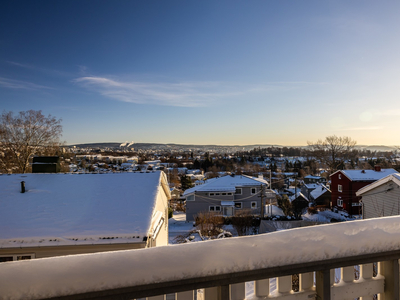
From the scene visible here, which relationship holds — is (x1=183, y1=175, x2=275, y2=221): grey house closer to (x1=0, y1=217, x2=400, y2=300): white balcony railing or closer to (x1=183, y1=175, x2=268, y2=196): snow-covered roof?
(x1=183, y1=175, x2=268, y2=196): snow-covered roof

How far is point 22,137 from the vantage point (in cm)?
1895

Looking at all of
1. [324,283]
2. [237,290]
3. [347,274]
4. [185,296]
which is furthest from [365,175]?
[185,296]

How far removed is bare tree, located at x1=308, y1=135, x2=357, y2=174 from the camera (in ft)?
104

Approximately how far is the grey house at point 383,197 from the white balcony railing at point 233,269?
41.1 feet

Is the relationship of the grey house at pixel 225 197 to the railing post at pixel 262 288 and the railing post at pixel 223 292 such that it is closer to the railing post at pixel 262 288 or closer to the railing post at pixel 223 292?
the railing post at pixel 262 288

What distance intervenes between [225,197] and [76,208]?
1949cm

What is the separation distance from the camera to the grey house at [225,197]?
23.6m

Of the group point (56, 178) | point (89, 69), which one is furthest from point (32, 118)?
point (56, 178)

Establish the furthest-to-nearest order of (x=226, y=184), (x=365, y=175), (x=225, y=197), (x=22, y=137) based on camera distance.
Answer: (x=226, y=184)
(x=225, y=197)
(x=365, y=175)
(x=22, y=137)

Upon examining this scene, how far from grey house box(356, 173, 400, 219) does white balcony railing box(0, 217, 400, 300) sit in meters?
12.5

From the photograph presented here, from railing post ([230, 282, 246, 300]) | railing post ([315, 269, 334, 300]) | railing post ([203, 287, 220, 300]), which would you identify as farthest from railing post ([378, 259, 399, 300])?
railing post ([203, 287, 220, 300])

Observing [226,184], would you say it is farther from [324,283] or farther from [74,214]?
[324,283]

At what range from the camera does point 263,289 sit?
1.02 meters

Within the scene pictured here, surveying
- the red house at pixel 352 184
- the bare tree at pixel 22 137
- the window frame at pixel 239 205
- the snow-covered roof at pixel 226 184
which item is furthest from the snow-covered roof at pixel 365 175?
the bare tree at pixel 22 137
